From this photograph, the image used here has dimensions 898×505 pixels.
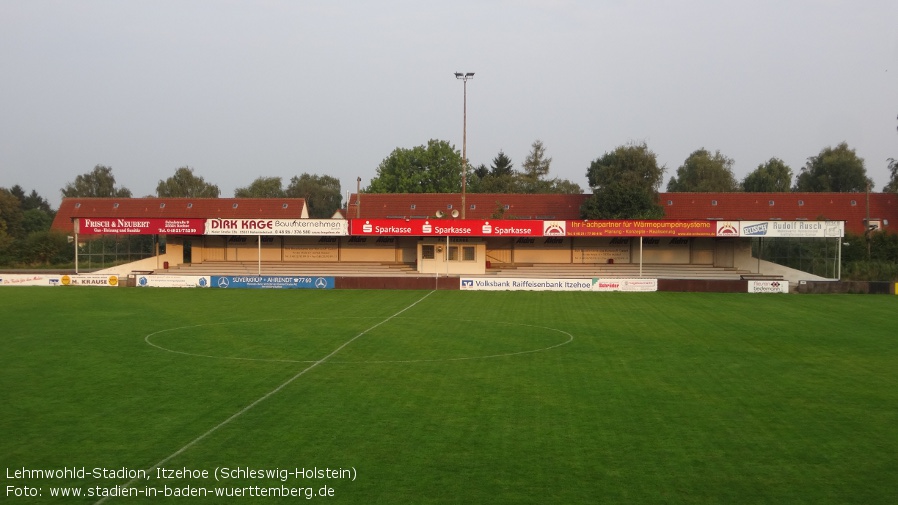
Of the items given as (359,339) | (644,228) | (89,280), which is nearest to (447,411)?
(359,339)

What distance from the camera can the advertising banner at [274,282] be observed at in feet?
141

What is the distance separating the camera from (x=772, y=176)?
299 ft

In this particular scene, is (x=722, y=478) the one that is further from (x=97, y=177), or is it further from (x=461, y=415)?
(x=97, y=177)

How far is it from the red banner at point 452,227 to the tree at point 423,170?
37.5 metres

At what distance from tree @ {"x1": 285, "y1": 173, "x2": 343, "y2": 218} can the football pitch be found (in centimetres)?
10675

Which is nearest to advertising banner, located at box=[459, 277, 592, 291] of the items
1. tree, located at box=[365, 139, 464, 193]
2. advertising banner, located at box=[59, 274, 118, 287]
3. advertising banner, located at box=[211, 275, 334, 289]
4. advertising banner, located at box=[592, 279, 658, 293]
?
advertising banner, located at box=[592, 279, 658, 293]

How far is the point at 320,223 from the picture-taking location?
4759 cm

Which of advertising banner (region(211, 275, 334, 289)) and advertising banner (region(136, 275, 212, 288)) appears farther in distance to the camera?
advertising banner (region(136, 275, 212, 288))

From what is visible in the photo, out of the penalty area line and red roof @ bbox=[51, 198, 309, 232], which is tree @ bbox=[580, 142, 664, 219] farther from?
the penalty area line

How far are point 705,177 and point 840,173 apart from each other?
1630cm

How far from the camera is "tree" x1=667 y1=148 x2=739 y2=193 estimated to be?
326 feet

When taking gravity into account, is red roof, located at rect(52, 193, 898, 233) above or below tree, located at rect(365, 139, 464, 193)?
below

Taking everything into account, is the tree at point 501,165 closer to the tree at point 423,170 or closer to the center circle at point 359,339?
the tree at point 423,170

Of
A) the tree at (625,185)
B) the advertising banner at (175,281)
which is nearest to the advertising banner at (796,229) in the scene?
the tree at (625,185)
